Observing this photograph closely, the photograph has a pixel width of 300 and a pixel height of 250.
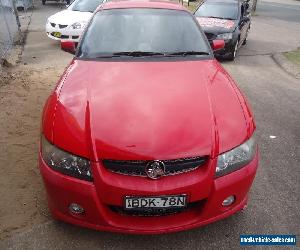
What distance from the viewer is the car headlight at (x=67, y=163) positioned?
269cm

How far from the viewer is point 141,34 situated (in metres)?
4.25

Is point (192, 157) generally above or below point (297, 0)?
above

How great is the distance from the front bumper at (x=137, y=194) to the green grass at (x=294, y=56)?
25.9 ft

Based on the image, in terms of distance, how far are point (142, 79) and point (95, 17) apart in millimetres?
1541

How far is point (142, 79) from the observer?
11.5ft

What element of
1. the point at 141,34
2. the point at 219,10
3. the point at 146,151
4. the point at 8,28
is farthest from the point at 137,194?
the point at 8,28

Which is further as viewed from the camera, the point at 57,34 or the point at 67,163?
the point at 57,34

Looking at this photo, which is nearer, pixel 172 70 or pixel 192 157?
pixel 192 157

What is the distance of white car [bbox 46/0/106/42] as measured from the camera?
1023 centimetres

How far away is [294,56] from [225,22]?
226 centimetres

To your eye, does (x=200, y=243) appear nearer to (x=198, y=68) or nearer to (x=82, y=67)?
(x=198, y=68)

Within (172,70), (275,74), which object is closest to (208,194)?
(172,70)

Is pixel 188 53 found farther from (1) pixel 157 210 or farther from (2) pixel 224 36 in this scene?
(2) pixel 224 36

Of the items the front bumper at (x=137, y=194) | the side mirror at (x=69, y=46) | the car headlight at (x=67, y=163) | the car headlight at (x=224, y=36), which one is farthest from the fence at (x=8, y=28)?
A: the front bumper at (x=137, y=194)
